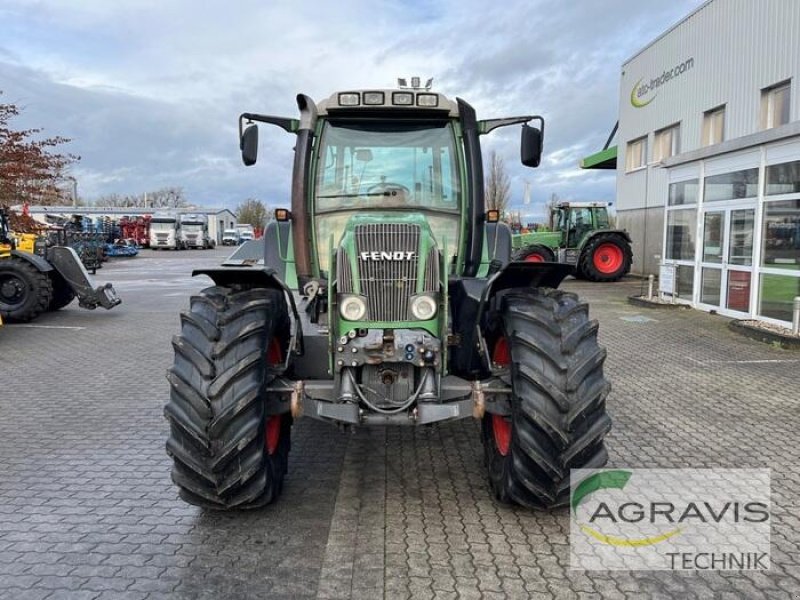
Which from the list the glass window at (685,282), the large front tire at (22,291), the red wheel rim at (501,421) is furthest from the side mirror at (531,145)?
the large front tire at (22,291)

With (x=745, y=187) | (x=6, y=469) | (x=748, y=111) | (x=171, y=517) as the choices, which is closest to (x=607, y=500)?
(x=171, y=517)

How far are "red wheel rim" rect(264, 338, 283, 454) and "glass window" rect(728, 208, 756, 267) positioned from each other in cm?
992

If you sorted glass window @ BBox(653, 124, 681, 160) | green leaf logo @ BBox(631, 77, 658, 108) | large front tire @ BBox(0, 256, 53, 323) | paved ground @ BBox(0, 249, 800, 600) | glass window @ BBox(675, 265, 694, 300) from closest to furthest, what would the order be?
paved ground @ BBox(0, 249, 800, 600) < large front tire @ BBox(0, 256, 53, 323) < glass window @ BBox(675, 265, 694, 300) < glass window @ BBox(653, 124, 681, 160) < green leaf logo @ BBox(631, 77, 658, 108)

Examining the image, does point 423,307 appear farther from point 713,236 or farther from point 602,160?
point 602,160

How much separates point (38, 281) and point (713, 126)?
17.9m

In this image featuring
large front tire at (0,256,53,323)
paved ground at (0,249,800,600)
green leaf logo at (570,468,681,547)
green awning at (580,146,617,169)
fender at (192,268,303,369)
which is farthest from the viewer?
green awning at (580,146,617,169)

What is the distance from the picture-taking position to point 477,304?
171 inches

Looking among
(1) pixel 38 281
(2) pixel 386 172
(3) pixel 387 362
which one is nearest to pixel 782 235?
(2) pixel 386 172

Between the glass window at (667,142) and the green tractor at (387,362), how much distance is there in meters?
19.0

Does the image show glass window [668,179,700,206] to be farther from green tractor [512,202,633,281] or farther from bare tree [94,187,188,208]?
bare tree [94,187,188,208]

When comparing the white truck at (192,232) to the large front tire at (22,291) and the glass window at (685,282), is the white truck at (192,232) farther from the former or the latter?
the glass window at (685,282)

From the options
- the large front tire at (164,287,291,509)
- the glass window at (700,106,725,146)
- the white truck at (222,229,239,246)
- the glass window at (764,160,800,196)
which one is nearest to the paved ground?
the large front tire at (164,287,291,509)

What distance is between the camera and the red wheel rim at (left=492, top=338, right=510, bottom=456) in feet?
13.4

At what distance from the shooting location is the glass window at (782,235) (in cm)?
1027
